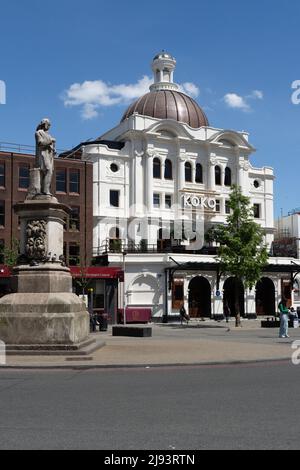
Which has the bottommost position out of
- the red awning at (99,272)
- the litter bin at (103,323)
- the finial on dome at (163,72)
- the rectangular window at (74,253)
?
the litter bin at (103,323)

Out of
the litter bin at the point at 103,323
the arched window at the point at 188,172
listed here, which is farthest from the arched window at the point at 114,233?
the litter bin at the point at 103,323

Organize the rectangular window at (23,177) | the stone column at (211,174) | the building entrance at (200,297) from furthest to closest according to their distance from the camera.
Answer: the stone column at (211,174) < the building entrance at (200,297) < the rectangular window at (23,177)

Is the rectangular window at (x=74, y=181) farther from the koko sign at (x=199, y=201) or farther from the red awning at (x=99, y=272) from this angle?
the koko sign at (x=199, y=201)

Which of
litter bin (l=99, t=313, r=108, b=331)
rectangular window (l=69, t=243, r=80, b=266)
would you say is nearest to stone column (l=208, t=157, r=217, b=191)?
rectangular window (l=69, t=243, r=80, b=266)

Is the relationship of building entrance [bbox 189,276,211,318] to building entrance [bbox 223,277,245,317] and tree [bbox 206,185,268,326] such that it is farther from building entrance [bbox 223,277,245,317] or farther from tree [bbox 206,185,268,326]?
tree [bbox 206,185,268,326]

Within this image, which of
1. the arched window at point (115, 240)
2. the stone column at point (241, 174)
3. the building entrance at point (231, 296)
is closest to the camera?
the arched window at point (115, 240)

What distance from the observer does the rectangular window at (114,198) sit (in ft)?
186

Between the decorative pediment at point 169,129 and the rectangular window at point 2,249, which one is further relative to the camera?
the decorative pediment at point 169,129

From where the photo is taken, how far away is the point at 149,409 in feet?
29.5

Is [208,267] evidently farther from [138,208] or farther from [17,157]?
[17,157]

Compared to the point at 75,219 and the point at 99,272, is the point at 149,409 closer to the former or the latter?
the point at 99,272

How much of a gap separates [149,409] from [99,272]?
4002cm

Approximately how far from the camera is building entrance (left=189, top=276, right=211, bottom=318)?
2117 inches

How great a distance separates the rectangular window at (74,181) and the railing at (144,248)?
551cm
